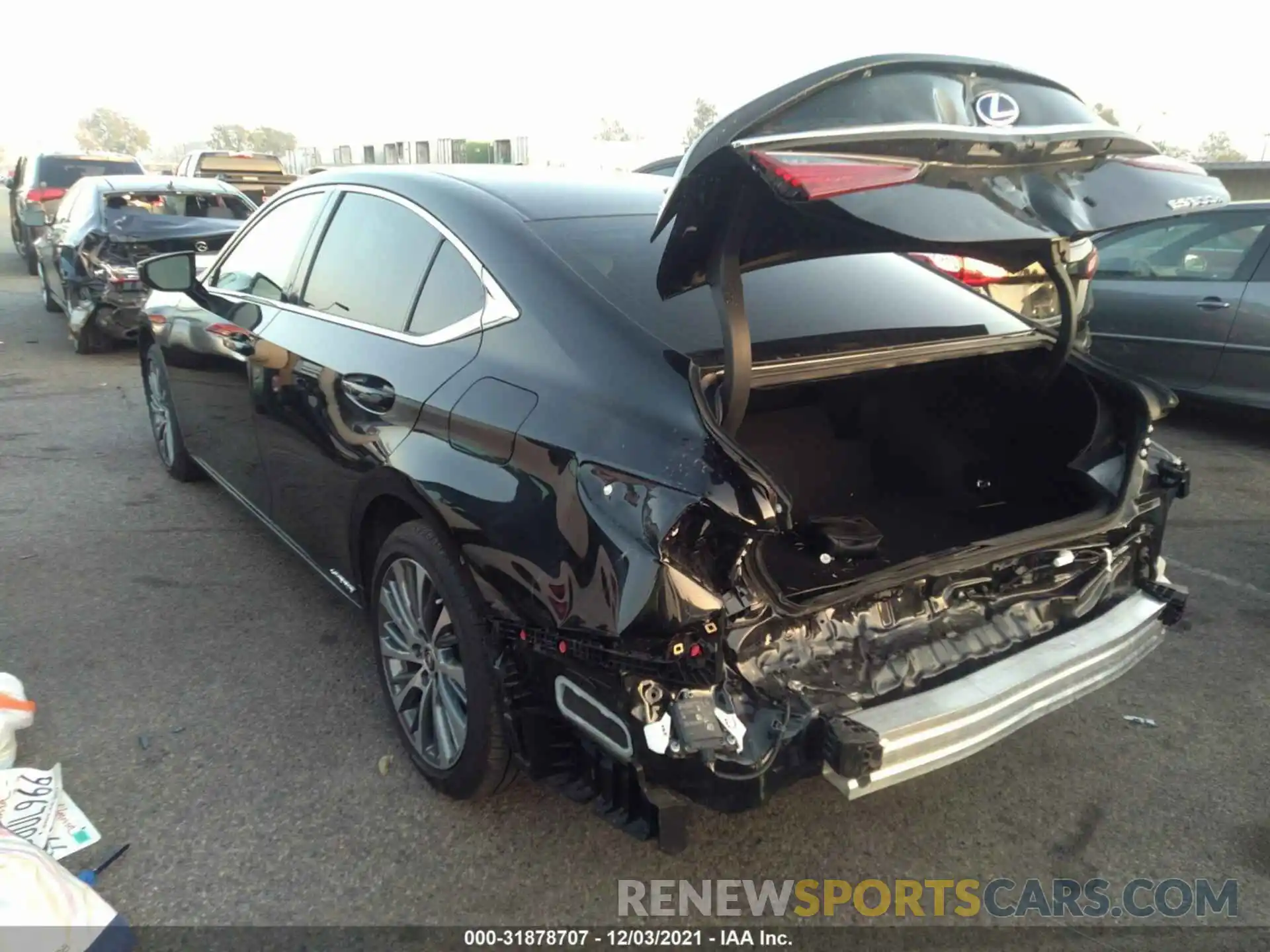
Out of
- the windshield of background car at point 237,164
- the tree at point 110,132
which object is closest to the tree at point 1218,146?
the windshield of background car at point 237,164

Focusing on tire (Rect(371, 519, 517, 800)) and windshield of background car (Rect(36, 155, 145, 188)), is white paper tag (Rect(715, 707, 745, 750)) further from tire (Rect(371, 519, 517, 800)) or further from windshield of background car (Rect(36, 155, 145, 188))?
windshield of background car (Rect(36, 155, 145, 188))

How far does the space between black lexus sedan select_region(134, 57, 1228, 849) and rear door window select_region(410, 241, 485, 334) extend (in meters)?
0.01

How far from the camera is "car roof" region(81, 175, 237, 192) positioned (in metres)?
9.21

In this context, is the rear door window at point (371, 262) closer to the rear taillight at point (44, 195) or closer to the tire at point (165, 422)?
the tire at point (165, 422)

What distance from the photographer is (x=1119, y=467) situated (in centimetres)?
289

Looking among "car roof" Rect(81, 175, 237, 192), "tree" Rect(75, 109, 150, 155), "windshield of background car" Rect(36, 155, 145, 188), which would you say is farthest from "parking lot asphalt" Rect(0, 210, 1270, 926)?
"tree" Rect(75, 109, 150, 155)

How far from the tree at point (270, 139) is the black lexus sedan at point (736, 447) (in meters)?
90.1

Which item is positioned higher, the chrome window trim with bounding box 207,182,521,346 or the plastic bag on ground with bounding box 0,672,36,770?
the chrome window trim with bounding box 207,182,521,346

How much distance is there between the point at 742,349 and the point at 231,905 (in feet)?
5.99

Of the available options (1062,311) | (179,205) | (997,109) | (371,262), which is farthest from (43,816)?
(179,205)

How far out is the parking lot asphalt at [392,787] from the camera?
8.04 ft

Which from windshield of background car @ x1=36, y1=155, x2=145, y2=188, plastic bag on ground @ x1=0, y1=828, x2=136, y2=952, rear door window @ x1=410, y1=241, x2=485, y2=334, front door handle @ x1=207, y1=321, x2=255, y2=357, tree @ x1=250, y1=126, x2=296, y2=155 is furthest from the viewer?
tree @ x1=250, y1=126, x2=296, y2=155

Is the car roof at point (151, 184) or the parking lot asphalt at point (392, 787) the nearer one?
the parking lot asphalt at point (392, 787)

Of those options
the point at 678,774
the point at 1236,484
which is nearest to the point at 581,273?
the point at 678,774
